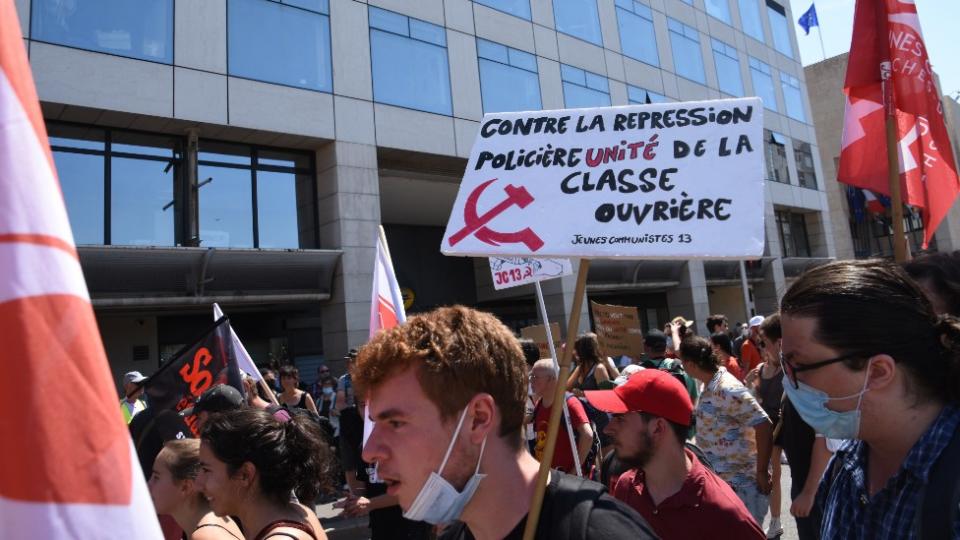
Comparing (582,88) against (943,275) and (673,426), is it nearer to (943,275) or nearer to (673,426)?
(673,426)

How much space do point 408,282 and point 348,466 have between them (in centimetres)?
1500

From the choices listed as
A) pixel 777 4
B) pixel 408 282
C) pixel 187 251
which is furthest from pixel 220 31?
pixel 777 4

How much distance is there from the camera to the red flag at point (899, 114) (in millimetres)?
4543

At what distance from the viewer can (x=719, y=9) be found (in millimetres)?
27359

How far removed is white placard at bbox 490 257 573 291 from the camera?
785cm

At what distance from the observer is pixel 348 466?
228 inches

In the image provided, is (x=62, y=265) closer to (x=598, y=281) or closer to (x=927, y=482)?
(x=927, y=482)

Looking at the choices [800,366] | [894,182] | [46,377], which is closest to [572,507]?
[800,366]

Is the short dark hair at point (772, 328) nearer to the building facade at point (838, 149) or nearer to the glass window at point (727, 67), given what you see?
the glass window at point (727, 67)

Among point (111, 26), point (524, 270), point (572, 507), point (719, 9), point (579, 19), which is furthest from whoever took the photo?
point (719, 9)

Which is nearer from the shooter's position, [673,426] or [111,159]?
[673,426]

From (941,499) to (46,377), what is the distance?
1.92 metres

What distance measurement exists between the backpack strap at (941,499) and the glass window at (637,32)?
22.6m

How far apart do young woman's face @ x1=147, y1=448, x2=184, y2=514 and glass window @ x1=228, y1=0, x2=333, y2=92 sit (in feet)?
40.1
